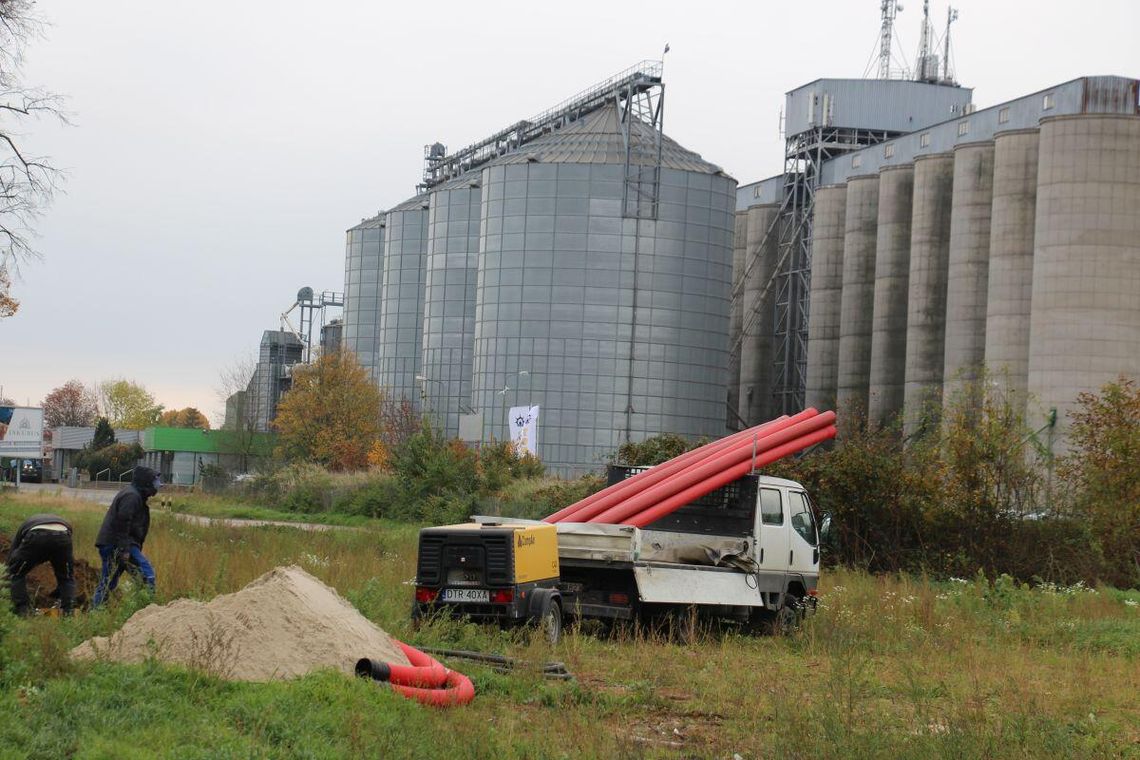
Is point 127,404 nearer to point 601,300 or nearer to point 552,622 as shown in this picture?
point 601,300

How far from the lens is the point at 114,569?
14836 mm

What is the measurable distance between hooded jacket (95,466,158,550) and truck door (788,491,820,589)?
27.9 ft

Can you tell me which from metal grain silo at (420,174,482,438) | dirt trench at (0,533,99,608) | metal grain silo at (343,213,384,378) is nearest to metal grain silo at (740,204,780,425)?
metal grain silo at (420,174,482,438)

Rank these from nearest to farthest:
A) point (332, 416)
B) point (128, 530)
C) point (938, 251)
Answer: point (128, 530), point (938, 251), point (332, 416)

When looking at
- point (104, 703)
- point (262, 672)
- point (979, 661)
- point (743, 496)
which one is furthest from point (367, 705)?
point (743, 496)

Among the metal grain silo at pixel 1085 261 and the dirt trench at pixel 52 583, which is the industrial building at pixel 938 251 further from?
the dirt trench at pixel 52 583

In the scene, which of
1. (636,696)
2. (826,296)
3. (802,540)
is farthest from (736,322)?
(636,696)

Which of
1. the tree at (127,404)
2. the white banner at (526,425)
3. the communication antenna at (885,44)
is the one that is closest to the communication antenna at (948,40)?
the communication antenna at (885,44)

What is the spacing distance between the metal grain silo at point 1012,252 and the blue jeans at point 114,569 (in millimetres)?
45806

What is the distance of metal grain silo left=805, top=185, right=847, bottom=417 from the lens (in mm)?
71625

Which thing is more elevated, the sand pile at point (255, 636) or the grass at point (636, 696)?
the sand pile at point (255, 636)

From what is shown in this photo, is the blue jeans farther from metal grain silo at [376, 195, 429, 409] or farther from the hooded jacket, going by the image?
metal grain silo at [376, 195, 429, 409]

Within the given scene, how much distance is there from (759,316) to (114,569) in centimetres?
6665

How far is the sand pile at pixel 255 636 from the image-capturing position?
33.6ft
